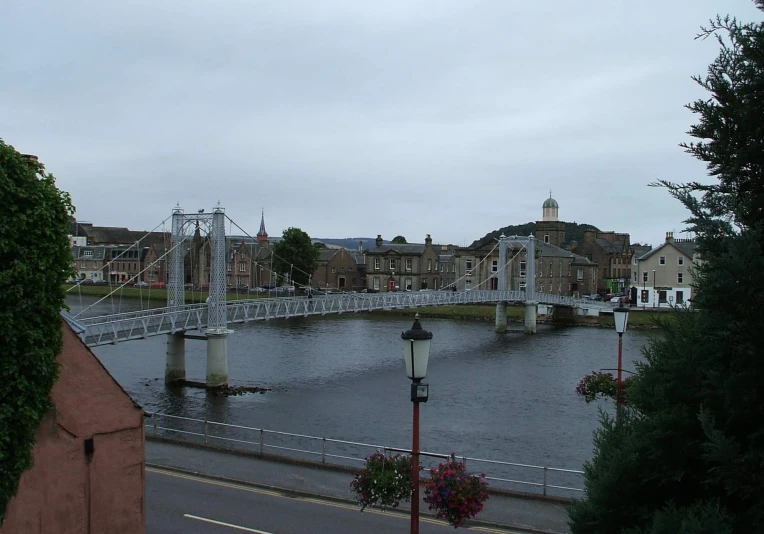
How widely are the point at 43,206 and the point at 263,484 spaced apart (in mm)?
9242

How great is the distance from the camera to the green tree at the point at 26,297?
758 centimetres

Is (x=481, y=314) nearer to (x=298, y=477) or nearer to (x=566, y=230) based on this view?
(x=298, y=477)

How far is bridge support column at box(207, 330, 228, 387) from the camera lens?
116 feet

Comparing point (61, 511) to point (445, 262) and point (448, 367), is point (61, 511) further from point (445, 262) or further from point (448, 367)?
point (445, 262)

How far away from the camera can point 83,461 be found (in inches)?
395

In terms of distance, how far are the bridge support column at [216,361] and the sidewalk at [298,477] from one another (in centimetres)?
1621

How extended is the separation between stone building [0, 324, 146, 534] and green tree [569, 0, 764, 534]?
7545mm

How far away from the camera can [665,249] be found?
71875 mm

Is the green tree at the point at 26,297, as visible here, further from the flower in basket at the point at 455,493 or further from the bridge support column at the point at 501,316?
the bridge support column at the point at 501,316

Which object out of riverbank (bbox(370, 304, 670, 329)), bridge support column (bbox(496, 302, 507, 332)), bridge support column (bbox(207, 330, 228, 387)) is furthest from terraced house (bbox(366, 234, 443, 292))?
bridge support column (bbox(207, 330, 228, 387))

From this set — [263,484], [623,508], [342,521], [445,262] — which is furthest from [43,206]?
[445,262]

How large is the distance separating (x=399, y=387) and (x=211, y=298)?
11.2 metres

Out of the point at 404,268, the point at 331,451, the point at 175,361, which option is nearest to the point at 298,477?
the point at 331,451

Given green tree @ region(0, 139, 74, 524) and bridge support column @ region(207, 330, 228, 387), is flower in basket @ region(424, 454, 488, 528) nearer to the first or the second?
green tree @ region(0, 139, 74, 524)
